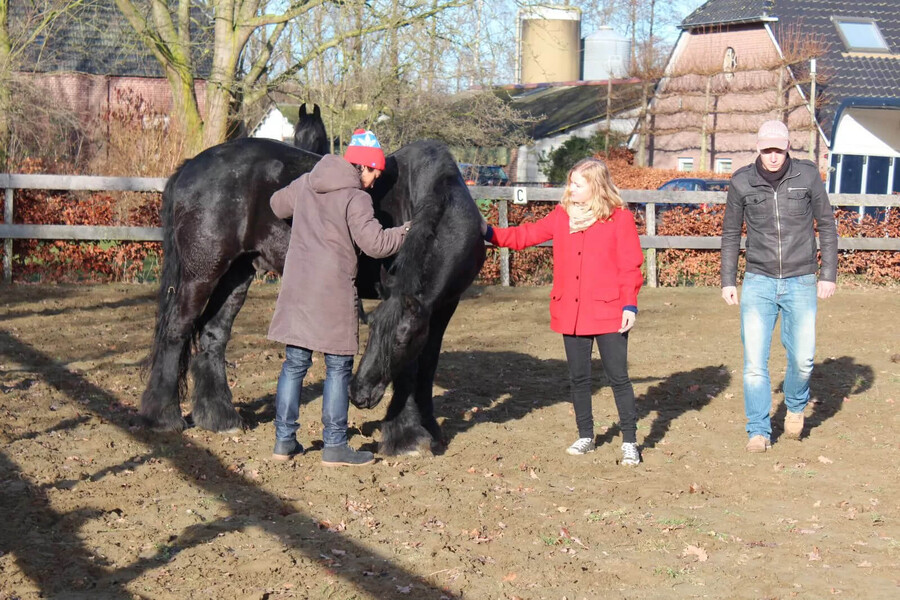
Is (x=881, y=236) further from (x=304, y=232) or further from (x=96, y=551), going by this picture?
(x=96, y=551)

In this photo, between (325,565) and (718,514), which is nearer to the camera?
(325,565)

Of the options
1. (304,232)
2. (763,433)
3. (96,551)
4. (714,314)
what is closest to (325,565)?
(96,551)

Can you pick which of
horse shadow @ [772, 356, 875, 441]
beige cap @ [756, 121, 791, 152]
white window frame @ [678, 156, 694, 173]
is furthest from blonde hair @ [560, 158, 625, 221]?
white window frame @ [678, 156, 694, 173]

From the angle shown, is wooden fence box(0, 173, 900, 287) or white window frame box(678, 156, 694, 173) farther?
white window frame box(678, 156, 694, 173)

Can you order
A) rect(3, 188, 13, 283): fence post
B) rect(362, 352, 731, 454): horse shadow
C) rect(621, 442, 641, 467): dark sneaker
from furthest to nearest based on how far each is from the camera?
1. rect(3, 188, 13, 283): fence post
2. rect(362, 352, 731, 454): horse shadow
3. rect(621, 442, 641, 467): dark sneaker

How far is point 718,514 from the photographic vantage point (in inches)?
194

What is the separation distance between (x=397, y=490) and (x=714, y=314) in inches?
289

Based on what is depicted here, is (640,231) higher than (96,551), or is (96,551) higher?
(640,231)

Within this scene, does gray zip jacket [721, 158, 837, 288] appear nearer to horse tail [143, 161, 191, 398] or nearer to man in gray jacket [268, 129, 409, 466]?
man in gray jacket [268, 129, 409, 466]

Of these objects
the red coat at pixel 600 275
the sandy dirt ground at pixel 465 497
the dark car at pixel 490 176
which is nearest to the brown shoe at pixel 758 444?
the sandy dirt ground at pixel 465 497

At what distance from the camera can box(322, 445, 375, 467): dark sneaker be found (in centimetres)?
563

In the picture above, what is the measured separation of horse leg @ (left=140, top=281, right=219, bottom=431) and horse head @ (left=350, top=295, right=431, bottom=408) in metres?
1.61

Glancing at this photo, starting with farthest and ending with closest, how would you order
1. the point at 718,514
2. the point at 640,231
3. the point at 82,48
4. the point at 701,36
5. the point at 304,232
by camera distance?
the point at 701,36 < the point at 82,48 < the point at 640,231 < the point at 304,232 < the point at 718,514

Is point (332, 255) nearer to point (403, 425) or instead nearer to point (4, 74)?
point (403, 425)
